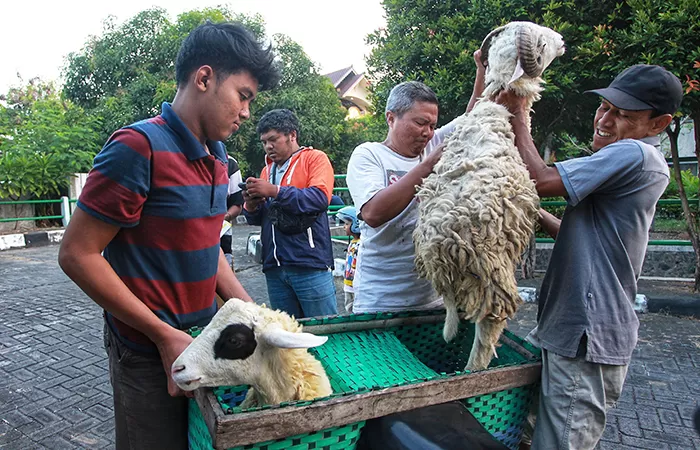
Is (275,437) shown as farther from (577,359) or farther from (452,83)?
(452,83)

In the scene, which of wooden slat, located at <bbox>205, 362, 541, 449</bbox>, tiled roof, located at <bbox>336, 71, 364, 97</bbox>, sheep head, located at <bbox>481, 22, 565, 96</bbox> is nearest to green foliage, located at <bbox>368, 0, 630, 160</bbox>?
sheep head, located at <bbox>481, 22, 565, 96</bbox>

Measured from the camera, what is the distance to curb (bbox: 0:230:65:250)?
11.8m

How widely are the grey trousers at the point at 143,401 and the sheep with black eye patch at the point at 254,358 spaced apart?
0.28m

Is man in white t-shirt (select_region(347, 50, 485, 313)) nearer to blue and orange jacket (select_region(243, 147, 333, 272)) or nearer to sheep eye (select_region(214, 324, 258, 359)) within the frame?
sheep eye (select_region(214, 324, 258, 359))

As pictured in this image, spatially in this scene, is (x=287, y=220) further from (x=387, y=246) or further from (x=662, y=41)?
(x=662, y=41)

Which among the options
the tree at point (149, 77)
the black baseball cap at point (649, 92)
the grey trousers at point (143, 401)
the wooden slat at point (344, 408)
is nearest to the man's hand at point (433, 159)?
the black baseball cap at point (649, 92)

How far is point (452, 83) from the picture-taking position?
616 cm

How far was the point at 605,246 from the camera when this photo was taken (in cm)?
180

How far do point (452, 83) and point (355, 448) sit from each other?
18.3ft

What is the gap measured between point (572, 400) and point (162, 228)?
5.63 ft

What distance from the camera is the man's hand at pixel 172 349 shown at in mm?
1536

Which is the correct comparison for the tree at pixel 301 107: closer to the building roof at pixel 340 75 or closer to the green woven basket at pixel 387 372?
the building roof at pixel 340 75

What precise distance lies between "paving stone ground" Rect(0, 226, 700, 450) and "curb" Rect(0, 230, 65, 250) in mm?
6352

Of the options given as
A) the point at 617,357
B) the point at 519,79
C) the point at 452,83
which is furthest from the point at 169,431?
the point at 452,83
